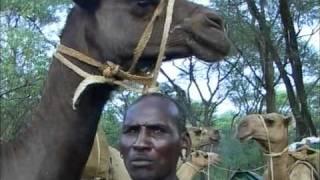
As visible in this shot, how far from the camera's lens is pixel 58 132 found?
3441 millimetres

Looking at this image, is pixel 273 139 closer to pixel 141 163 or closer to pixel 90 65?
pixel 90 65

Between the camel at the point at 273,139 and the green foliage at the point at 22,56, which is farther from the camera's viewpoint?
the green foliage at the point at 22,56

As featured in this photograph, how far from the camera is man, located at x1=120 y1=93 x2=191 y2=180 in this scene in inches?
104

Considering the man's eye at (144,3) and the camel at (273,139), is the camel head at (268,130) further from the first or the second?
the man's eye at (144,3)

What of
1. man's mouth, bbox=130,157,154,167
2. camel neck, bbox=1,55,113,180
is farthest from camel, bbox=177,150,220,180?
man's mouth, bbox=130,157,154,167

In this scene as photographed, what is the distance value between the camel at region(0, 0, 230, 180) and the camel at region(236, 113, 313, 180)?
350 centimetres

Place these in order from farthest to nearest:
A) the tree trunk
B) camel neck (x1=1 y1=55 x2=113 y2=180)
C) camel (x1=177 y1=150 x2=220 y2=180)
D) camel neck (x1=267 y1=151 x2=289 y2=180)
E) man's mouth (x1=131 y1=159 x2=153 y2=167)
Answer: the tree trunk < camel (x1=177 y1=150 x2=220 y2=180) < camel neck (x1=267 y1=151 x2=289 y2=180) < camel neck (x1=1 y1=55 x2=113 y2=180) < man's mouth (x1=131 y1=159 x2=153 y2=167)

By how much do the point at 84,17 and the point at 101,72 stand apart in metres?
0.29

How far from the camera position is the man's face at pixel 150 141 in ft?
8.70

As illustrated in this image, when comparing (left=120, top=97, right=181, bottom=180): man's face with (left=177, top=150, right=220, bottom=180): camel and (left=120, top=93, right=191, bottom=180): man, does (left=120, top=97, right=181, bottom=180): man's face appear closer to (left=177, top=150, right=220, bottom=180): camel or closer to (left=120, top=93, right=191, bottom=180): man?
(left=120, top=93, right=191, bottom=180): man

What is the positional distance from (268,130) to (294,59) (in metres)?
7.08

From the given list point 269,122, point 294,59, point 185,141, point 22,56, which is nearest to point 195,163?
point 269,122

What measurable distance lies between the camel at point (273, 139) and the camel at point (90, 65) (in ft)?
11.5

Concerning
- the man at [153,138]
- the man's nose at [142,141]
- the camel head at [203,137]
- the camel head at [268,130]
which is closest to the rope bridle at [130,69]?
the man at [153,138]
